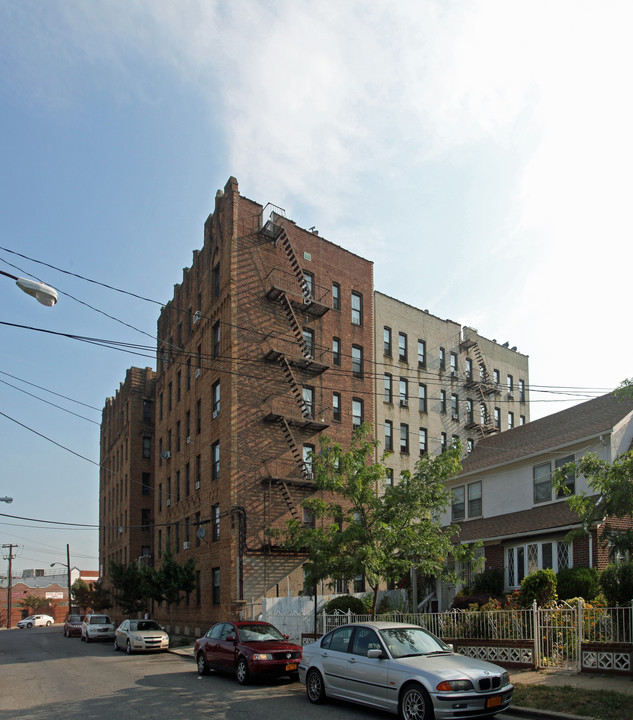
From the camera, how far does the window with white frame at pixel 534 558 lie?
2203cm

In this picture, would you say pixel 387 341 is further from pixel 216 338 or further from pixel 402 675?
pixel 402 675

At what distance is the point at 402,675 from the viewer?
1074 centimetres

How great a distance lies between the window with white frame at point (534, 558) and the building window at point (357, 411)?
1428cm

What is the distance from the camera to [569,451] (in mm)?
23734

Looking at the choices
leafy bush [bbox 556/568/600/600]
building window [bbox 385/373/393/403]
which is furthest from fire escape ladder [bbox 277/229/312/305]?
leafy bush [bbox 556/568/600/600]

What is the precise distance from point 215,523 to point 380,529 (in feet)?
54.6

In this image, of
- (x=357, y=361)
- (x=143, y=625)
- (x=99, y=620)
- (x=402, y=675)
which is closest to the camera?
(x=402, y=675)

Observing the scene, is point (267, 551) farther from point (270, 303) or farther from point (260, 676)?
point (260, 676)

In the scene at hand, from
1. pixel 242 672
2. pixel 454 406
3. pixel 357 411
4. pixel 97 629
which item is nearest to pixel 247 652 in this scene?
pixel 242 672

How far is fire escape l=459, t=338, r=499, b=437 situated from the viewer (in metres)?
46.5

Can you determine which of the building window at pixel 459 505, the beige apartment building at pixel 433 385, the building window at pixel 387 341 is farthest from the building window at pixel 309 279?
the building window at pixel 459 505

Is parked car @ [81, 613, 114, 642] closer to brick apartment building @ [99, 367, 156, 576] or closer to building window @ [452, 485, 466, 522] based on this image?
brick apartment building @ [99, 367, 156, 576]

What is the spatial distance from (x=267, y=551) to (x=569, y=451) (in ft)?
46.1

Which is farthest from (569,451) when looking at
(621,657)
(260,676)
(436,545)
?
(260,676)
